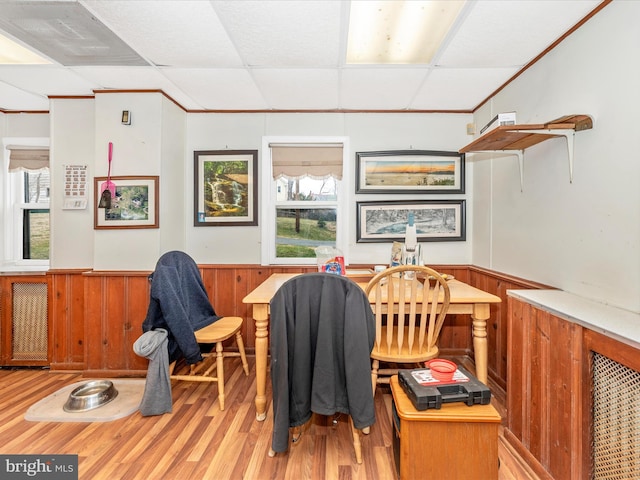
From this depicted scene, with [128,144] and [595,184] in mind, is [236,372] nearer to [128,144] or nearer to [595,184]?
[128,144]

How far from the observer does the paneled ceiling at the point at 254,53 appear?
5.52ft

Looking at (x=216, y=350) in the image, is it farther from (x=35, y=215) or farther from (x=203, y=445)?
(x=35, y=215)

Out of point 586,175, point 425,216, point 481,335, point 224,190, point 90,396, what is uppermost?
point 224,190

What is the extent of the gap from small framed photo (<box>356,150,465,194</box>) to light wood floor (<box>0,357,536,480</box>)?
1882 millimetres

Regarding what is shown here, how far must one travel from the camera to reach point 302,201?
10.6 feet

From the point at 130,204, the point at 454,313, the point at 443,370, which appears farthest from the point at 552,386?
the point at 130,204

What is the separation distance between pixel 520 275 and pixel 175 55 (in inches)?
114

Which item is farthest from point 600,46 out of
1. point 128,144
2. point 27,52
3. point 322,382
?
point 27,52

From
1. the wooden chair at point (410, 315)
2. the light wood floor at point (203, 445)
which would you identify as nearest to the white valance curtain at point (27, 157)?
the light wood floor at point (203, 445)

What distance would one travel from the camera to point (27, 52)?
7.37 feet

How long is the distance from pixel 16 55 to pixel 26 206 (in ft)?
5.25

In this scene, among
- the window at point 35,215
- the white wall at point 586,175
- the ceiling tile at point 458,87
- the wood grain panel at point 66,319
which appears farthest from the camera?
the window at point 35,215
